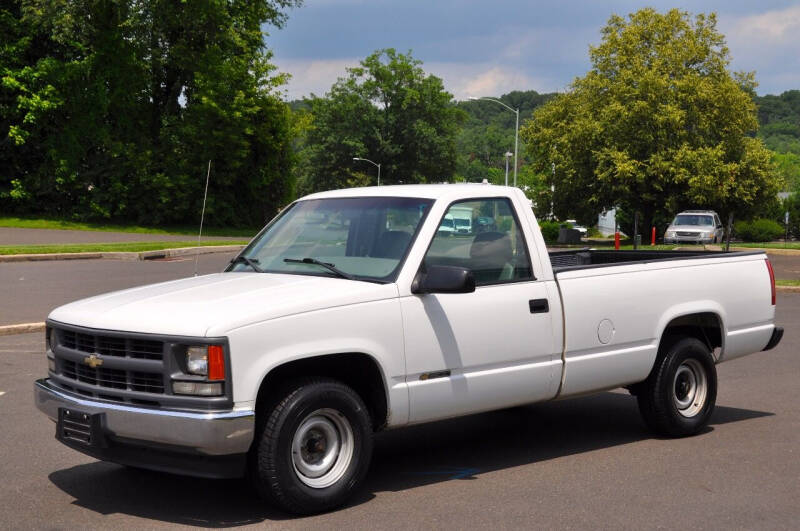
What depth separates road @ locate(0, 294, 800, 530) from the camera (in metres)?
5.55

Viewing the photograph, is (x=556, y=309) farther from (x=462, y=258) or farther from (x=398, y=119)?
(x=398, y=119)

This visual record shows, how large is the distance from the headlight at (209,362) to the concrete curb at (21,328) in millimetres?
8550

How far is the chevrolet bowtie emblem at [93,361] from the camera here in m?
5.49

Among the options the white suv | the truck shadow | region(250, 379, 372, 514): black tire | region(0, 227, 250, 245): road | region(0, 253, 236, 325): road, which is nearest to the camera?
region(250, 379, 372, 514): black tire

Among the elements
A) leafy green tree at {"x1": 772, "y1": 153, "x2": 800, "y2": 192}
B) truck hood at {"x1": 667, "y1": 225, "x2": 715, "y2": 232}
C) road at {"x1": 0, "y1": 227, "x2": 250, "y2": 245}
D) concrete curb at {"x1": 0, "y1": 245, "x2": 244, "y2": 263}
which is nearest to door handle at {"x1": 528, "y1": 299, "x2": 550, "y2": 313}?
concrete curb at {"x1": 0, "y1": 245, "x2": 244, "y2": 263}

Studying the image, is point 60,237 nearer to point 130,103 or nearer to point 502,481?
point 130,103

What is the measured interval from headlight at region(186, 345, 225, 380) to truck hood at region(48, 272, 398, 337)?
81 mm

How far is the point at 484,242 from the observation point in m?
6.73

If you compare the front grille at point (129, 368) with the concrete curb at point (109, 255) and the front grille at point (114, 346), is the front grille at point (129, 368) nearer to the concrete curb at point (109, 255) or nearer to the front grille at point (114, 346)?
the front grille at point (114, 346)

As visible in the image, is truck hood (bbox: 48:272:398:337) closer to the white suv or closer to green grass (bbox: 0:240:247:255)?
green grass (bbox: 0:240:247:255)

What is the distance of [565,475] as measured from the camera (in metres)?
6.59

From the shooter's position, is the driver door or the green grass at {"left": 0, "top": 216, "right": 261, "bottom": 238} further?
the green grass at {"left": 0, "top": 216, "right": 261, "bottom": 238}

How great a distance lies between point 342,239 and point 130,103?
45.4 metres

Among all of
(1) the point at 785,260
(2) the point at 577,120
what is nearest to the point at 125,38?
(2) the point at 577,120
